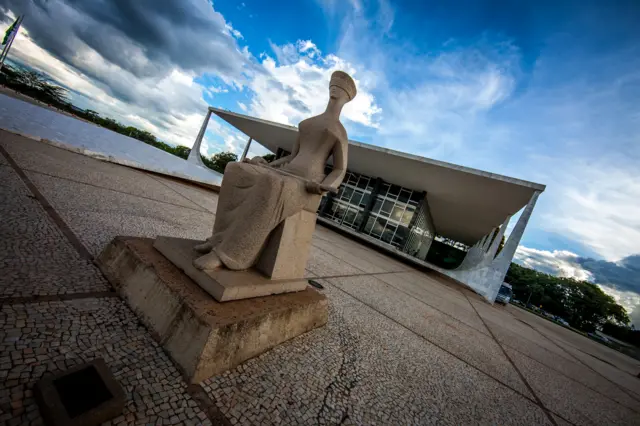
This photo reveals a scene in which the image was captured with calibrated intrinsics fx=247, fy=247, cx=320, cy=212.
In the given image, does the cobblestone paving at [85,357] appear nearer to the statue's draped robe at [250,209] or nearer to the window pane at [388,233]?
the statue's draped robe at [250,209]

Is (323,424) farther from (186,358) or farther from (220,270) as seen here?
(220,270)

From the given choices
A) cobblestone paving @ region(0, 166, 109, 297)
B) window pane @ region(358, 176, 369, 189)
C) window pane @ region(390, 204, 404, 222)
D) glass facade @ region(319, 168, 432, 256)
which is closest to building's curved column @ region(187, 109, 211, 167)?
glass facade @ region(319, 168, 432, 256)

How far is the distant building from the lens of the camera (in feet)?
32.8

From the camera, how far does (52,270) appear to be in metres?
1.36

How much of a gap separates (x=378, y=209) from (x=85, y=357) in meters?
16.1

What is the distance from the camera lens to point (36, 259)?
1.40m

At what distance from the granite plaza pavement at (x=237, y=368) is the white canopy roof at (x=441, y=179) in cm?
844

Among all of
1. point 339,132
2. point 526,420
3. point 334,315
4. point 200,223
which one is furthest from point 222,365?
A: point 200,223

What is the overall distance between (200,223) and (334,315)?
2.48 meters

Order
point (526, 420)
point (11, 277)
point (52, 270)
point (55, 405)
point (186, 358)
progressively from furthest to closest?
point (526, 420) → point (52, 270) → point (11, 277) → point (186, 358) → point (55, 405)

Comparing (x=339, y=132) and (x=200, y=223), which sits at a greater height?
(x=339, y=132)

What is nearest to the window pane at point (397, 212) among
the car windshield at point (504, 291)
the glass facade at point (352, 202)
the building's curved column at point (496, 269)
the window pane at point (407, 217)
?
the window pane at point (407, 217)

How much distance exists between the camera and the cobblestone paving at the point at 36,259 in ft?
3.95

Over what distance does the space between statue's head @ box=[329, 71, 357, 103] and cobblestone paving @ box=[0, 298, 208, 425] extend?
208 centimetres
